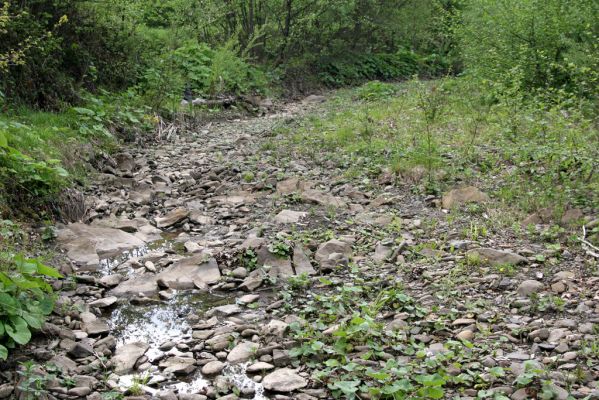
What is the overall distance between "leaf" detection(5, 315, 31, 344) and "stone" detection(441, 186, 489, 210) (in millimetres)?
4573

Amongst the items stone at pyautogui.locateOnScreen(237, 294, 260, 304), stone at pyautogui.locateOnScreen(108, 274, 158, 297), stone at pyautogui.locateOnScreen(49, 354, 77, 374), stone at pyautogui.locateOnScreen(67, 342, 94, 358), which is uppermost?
stone at pyautogui.locateOnScreen(49, 354, 77, 374)

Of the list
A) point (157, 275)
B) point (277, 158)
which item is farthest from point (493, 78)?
point (157, 275)

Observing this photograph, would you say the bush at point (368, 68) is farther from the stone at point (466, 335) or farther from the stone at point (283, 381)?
the stone at point (283, 381)

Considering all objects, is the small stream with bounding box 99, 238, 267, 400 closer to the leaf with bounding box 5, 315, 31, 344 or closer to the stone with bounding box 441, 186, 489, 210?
the leaf with bounding box 5, 315, 31, 344

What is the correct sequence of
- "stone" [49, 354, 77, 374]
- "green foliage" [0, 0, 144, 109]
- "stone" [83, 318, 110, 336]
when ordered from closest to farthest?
"stone" [49, 354, 77, 374]
"stone" [83, 318, 110, 336]
"green foliage" [0, 0, 144, 109]

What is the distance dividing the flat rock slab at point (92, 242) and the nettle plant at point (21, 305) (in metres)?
1.54

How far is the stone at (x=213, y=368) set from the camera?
3.96m

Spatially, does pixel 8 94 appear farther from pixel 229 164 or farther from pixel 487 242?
pixel 487 242

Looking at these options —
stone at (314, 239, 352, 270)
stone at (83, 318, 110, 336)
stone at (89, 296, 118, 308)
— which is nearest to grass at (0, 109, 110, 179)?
stone at (89, 296, 118, 308)

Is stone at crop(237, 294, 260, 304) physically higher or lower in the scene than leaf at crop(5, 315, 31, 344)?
lower

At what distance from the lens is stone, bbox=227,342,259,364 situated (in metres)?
4.09

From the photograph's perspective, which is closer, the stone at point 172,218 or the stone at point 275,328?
the stone at point 275,328

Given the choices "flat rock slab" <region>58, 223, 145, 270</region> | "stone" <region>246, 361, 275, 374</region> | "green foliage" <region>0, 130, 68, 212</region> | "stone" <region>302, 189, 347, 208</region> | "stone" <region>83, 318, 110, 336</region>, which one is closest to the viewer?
"stone" <region>246, 361, 275, 374</region>

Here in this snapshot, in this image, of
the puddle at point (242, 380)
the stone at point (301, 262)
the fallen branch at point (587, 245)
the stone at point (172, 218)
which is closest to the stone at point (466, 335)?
the puddle at point (242, 380)
